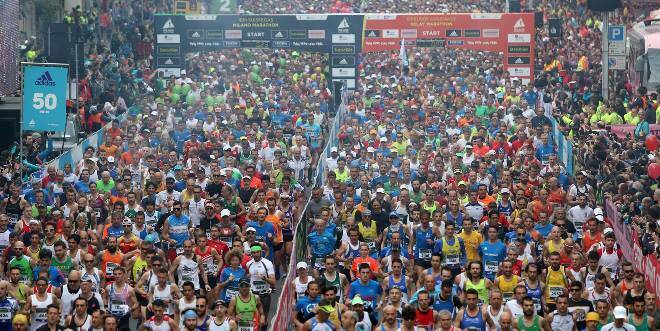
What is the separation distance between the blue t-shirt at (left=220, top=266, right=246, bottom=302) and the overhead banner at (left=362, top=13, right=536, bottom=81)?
22111 mm

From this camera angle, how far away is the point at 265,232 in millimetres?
23000

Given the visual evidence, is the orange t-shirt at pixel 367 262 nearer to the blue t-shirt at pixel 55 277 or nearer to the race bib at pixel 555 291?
the race bib at pixel 555 291

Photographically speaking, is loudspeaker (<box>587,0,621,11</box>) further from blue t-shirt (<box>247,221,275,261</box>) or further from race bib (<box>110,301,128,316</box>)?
race bib (<box>110,301,128,316</box>)

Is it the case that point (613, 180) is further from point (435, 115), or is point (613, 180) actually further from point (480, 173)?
point (435, 115)

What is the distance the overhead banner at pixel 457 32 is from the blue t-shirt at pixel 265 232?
63.8ft

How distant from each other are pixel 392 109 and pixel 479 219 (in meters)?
12.7

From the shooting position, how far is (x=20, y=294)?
19656mm

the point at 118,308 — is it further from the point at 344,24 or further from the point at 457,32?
the point at 457,32

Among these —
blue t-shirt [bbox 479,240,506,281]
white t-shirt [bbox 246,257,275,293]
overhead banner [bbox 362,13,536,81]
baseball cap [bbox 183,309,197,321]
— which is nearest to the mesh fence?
white t-shirt [bbox 246,257,275,293]

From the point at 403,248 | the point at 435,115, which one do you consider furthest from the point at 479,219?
the point at 435,115

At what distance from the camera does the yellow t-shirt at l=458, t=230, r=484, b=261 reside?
71.1 feet

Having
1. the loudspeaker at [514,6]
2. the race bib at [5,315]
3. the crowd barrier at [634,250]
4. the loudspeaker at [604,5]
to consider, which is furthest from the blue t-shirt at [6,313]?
the loudspeaker at [514,6]

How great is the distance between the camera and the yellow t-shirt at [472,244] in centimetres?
2167

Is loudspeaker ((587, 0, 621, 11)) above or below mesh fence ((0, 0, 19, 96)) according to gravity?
above
